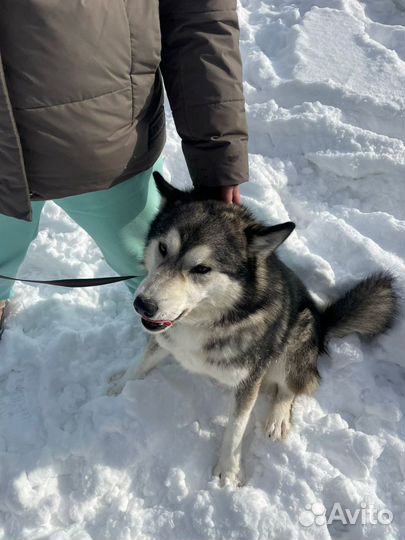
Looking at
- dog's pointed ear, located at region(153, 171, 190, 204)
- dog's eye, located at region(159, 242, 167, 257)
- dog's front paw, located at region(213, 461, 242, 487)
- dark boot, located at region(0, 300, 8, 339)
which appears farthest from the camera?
dark boot, located at region(0, 300, 8, 339)

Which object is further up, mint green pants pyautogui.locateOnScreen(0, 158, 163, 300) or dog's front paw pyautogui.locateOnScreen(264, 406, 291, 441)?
mint green pants pyautogui.locateOnScreen(0, 158, 163, 300)

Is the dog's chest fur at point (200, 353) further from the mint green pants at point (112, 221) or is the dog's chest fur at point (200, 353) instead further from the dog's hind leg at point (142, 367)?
the mint green pants at point (112, 221)

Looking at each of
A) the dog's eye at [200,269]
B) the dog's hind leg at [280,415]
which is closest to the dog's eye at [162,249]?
the dog's eye at [200,269]

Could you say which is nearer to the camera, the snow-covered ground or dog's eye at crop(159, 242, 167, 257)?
dog's eye at crop(159, 242, 167, 257)

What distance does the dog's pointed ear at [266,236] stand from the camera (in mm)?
1729

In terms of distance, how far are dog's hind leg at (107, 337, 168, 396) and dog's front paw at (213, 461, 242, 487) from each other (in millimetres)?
602

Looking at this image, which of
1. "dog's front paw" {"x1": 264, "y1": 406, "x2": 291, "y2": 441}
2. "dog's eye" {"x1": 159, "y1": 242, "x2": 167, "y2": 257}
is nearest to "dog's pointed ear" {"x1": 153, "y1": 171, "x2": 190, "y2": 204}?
"dog's eye" {"x1": 159, "y1": 242, "x2": 167, "y2": 257}

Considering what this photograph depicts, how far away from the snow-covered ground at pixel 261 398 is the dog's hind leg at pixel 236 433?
8 centimetres

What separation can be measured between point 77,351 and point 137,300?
1038 mm

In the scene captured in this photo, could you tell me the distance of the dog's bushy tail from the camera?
2.30 metres

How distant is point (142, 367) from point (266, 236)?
1.05 meters

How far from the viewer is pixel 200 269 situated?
1749mm

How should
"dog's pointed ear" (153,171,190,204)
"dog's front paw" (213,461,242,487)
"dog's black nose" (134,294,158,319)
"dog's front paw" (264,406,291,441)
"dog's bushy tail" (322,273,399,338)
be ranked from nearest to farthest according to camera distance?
→ "dog's black nose" (134,294,158,319)
"dog's pointed ear" (153,171,190,204)
"dog's front paw" (213,461,242,487)
"dog's front paw" (264,406,291,441)
"dog's bushy tail" (322,273,399,338)

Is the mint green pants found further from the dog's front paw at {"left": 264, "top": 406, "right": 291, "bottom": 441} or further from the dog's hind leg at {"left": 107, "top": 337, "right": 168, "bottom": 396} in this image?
the dog's front paw at {"left": 264, "top": 406, "right": 291, "bottom": 441}
